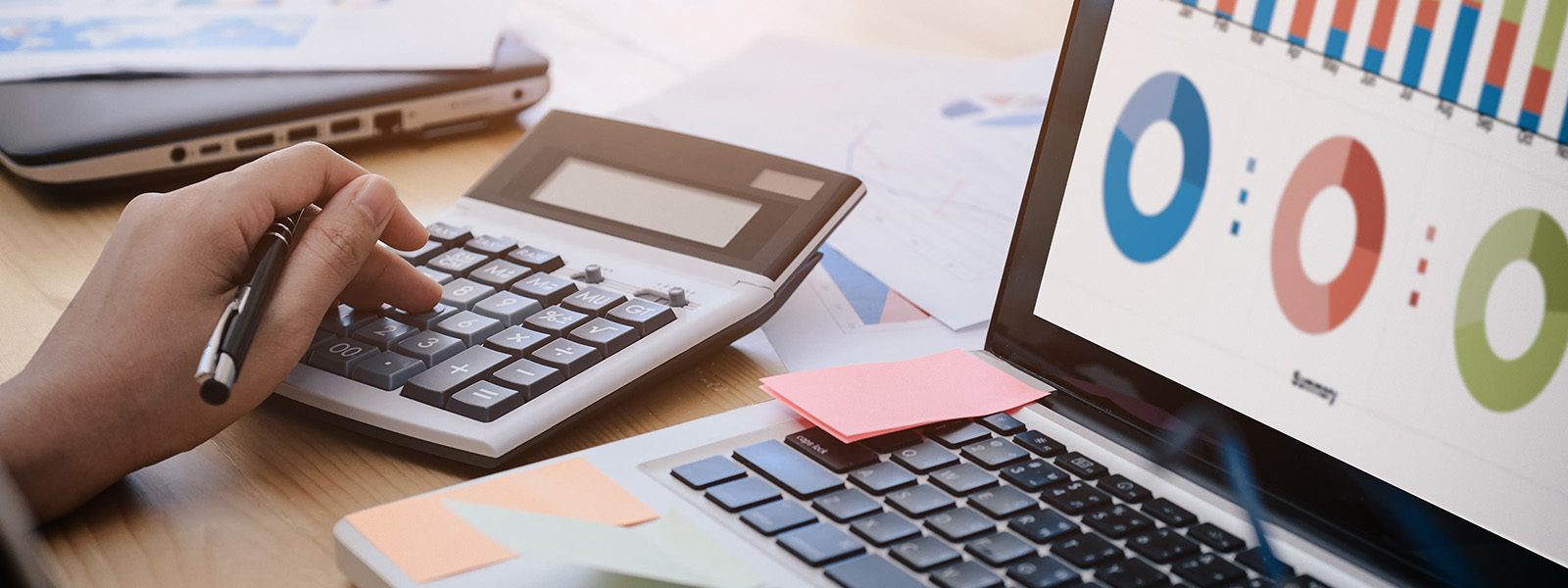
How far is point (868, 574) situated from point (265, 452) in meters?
0.27

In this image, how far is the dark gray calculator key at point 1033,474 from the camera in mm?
439

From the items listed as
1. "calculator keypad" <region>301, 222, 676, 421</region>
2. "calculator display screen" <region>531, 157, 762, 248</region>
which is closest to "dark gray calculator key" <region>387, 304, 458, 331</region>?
"calculator keypad" <region>301, 222, 676, 421</region>

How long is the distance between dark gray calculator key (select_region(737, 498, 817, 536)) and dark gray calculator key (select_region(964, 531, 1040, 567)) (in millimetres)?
56

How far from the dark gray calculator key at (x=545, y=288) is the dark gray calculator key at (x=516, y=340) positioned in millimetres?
30

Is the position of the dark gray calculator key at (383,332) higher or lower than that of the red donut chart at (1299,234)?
lower

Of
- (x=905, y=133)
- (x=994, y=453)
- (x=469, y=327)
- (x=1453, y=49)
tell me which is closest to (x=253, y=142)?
(x=469, y=327)

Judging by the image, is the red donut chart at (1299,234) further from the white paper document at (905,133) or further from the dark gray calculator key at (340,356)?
the dark gray calculator key at (340,356)

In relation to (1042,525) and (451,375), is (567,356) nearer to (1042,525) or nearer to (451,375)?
(451,375)

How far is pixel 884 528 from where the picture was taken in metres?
0.41

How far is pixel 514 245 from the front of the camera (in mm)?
619

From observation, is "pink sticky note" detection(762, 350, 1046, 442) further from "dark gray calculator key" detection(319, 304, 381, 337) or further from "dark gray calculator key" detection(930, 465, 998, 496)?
"dark gray calculator key" detection(319, 304, 381, 337)

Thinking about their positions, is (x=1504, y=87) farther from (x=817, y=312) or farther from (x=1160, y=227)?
(x=817, y=312)

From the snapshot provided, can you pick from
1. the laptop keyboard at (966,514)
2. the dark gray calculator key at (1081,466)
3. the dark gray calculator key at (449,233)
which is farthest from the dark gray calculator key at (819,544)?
the dark gray calculator key at (449,233)

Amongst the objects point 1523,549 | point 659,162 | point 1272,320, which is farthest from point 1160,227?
point 659,162
